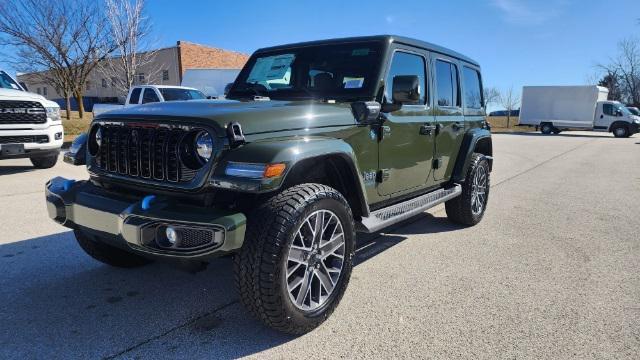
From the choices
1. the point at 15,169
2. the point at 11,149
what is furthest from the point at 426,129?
the point at 15,169

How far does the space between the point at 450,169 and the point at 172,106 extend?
10.0 feet

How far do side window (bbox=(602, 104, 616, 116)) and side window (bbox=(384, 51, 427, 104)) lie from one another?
28850mm

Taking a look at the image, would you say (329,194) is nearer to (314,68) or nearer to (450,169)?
(314,68)

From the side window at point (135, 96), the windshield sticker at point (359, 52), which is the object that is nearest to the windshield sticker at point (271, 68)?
the windshield sticker at point (359, 52)

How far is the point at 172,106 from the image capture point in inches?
118

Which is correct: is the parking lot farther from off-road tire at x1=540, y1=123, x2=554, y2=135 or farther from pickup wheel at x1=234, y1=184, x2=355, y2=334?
off-road tire at x1=540, y1=123, x2=554, y2=135

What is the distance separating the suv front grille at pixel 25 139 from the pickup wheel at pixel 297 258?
699 cm

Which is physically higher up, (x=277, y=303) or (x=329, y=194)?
(x=329, y=194)

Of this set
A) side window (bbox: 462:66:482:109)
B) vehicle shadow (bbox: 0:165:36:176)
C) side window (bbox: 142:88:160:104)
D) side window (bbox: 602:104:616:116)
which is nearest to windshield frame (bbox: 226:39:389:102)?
side window (bbox: 462:66:482:109)

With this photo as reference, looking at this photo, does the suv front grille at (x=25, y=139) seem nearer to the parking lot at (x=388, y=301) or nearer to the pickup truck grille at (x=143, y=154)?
the parking lot at (x=388, y=301)

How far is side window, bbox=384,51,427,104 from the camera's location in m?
3.67

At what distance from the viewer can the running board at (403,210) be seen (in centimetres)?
326

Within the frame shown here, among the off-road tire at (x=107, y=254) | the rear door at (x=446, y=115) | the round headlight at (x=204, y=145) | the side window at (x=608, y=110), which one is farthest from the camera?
the side window at (x=608, y=110)

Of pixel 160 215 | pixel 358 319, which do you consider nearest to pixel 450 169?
pixel 358 319
